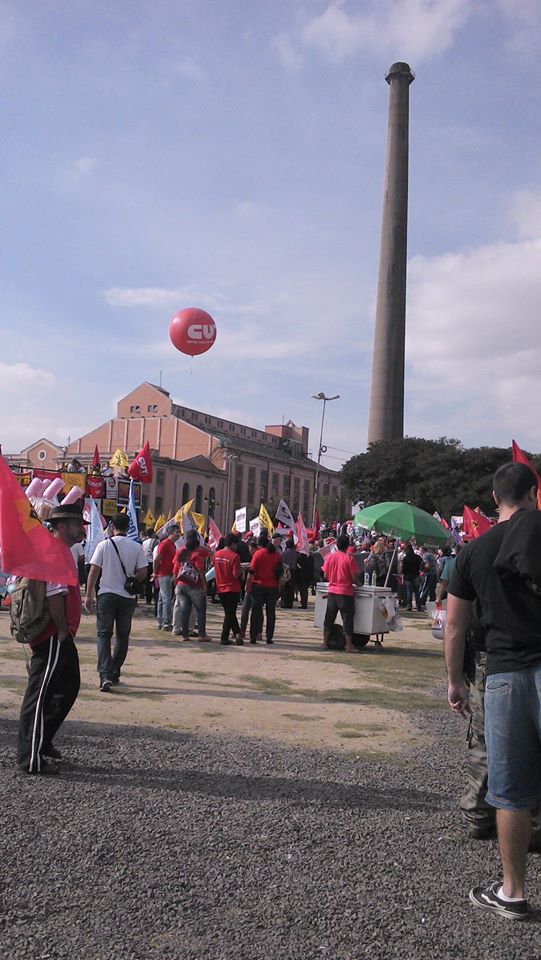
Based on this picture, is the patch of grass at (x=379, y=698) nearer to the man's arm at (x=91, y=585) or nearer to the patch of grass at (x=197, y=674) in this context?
the patch of grass at (x=197, y=674)

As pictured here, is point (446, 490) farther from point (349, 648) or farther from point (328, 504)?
point (349, 648)

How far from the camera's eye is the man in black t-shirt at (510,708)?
131 inches

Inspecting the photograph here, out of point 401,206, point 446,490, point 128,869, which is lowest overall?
point 128,869

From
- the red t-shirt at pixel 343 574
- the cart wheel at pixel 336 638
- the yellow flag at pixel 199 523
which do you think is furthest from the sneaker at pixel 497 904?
the yellow flag at pixel 199 523

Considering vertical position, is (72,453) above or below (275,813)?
above

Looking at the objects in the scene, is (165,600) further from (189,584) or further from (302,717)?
(302,717)

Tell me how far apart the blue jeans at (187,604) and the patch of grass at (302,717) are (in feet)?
17.5

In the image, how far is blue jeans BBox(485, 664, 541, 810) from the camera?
332cm

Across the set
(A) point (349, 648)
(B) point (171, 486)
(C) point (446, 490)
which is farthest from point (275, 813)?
(B) point (171, 486)

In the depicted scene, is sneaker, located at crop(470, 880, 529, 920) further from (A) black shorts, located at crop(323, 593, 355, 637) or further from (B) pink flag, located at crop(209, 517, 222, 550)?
(B) pink flag, located at crop(209, 517, 222, 550)

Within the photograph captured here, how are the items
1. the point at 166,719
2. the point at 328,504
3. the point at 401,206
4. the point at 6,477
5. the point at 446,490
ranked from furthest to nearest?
the point at 328,504, the point at 401,206, the point at 446,490, the point at 166,719, the point at 6,477

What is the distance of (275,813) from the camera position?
15.2ft

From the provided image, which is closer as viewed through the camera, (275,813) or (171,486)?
(275,813)

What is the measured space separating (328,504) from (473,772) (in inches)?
3575
